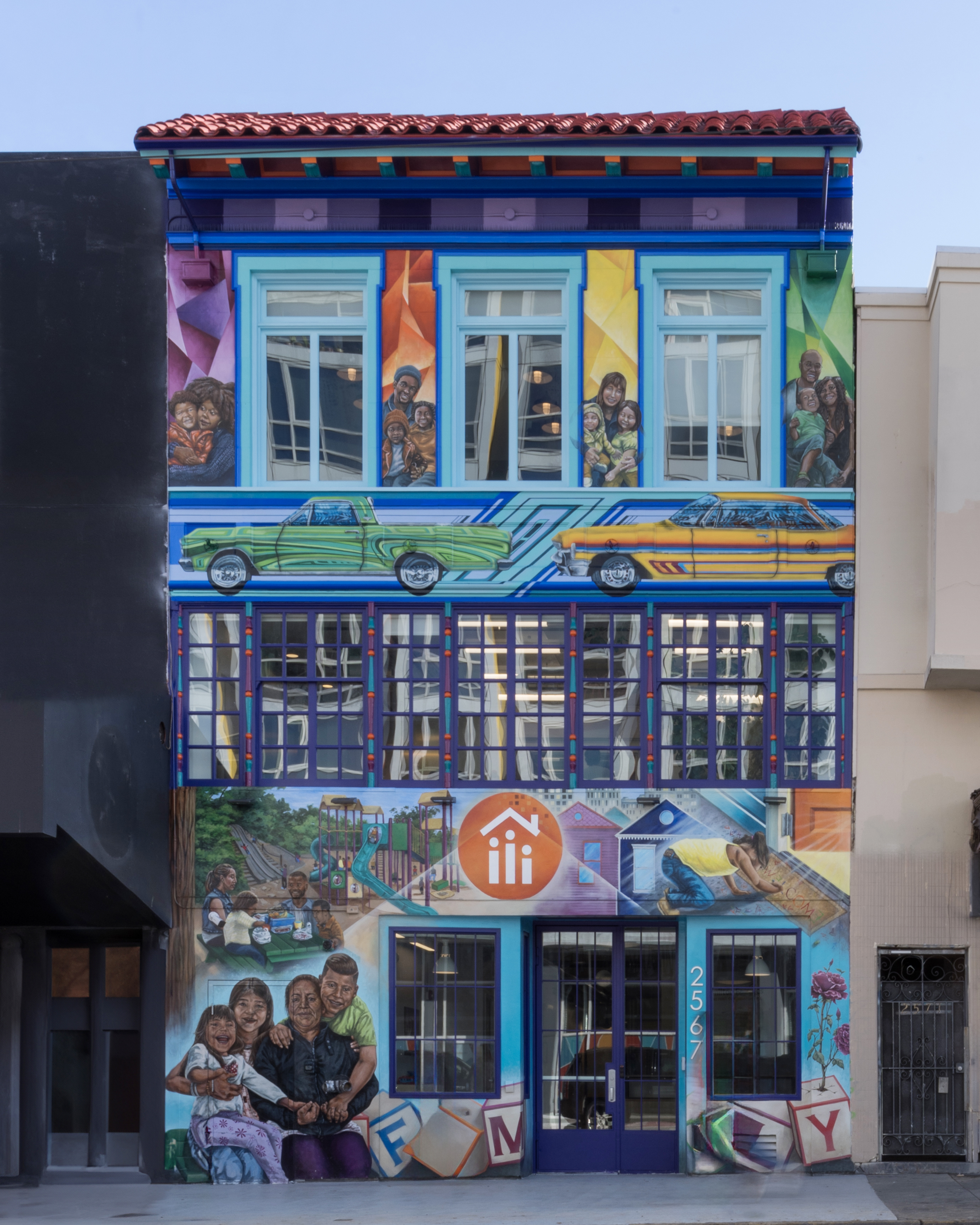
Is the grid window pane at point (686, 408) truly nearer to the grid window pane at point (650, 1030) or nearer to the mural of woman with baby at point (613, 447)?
the mural of woman with baby at point (613, 447)

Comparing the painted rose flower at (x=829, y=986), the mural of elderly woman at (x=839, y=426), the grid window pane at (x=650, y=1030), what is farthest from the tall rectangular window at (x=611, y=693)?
the painted rose flower at (x=829, y=986)

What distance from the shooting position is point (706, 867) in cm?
1284

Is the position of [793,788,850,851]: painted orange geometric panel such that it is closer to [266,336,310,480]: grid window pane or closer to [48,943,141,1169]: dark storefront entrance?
[266,336,310,480]: grid window pane

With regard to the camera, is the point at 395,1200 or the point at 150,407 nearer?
the point at 395,1200

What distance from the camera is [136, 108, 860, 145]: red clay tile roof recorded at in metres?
12.6

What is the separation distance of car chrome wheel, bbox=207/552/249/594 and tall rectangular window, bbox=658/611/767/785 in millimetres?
4158

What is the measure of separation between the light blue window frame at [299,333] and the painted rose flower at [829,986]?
21.2 ft

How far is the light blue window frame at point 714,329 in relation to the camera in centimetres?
1307

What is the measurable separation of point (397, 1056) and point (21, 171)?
31.2ft

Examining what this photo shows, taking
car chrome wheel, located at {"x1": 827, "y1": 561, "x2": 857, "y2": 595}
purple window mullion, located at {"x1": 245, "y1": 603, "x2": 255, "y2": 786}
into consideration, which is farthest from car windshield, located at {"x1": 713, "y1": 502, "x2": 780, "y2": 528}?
purple window mullion, located at {"x1": 245, "y1": 603, "x2": 255, "y2": 786}

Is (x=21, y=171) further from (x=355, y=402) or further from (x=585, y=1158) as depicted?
(x=585, y=1158)

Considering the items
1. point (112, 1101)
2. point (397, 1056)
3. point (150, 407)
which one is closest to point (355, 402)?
point (150, 407)

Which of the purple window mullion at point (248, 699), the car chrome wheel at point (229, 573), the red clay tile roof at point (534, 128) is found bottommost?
the purple window mullion at point (248, 699)

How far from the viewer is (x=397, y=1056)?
12781mm
